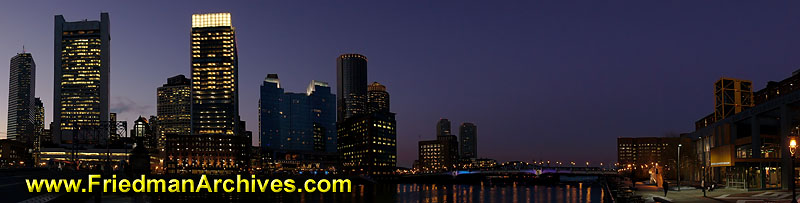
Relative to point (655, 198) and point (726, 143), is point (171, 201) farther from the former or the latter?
point (726, 143)

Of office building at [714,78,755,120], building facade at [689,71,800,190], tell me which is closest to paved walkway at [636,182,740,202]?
building facade at [689,71,800,190]

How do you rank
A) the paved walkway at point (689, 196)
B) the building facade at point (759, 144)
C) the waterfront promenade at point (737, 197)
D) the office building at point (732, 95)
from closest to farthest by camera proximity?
the waterfront promenade at point (737, 197) < the paved walkway at point (689, 196) < the building facade at point (759, 144) < the office building at point (732, 95)

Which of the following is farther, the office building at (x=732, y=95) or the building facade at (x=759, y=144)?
the office building at (x=732, y=95)

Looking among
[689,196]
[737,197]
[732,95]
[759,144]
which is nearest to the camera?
[737,197]

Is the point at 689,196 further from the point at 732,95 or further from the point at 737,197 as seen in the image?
the point at 732,95

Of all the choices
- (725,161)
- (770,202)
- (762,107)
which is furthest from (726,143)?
(770,202)

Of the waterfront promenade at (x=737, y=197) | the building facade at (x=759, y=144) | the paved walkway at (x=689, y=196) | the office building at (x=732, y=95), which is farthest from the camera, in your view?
the office building at (x=732, y=95)

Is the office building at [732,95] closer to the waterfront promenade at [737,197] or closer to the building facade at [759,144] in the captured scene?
the building facade at [759,144]

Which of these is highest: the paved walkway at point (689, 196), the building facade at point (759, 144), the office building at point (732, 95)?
the office building at point (732, 95)

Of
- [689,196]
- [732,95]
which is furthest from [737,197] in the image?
[732,95]

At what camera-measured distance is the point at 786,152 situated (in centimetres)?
7369

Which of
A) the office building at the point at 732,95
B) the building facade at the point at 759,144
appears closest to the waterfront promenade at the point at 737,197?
the building facade at the point at 759,144

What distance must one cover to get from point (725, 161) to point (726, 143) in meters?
2.70

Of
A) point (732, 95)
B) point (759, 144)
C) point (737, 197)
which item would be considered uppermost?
point (732, 95)
